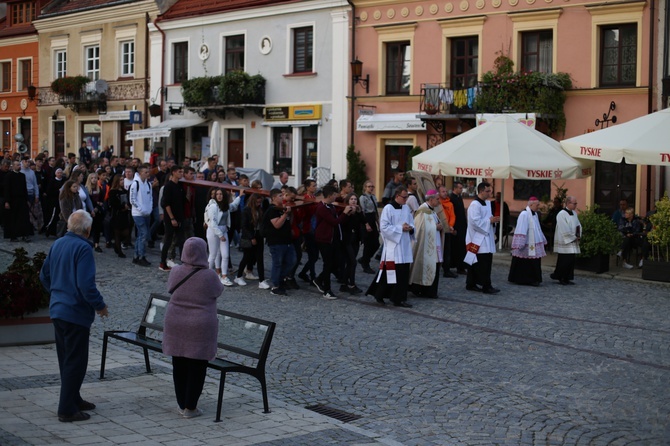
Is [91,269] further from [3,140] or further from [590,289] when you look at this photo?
[3,140]

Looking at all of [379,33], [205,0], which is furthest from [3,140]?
[379,33]

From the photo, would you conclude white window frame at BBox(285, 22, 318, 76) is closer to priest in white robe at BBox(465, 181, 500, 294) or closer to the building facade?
the building facade

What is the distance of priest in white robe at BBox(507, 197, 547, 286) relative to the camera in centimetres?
1688

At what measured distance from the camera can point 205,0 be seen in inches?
1419

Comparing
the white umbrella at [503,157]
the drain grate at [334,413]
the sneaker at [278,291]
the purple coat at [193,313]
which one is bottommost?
the drain grate at [334,413]

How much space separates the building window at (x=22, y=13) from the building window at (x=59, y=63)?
3.31 metres

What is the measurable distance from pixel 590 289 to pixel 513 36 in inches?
486

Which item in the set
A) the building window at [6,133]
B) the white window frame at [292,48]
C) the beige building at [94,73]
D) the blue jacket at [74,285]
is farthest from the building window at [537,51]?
the building window at [6,133]

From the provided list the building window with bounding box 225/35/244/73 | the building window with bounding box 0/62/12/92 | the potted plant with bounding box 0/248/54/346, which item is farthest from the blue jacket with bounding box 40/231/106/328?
the building window with bounding box 0/62/12/92

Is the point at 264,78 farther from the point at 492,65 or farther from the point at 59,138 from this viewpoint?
the point at 59,138

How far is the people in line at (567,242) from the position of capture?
56.1ft

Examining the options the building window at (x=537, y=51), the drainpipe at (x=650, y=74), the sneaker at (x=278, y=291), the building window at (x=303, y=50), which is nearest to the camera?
the sneaker at (x=278, y=291)

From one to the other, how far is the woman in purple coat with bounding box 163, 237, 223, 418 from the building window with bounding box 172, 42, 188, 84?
29753 millimetres

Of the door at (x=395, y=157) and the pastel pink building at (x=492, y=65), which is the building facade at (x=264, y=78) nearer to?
Result: the pastel pink building at (x=492, y=65)
